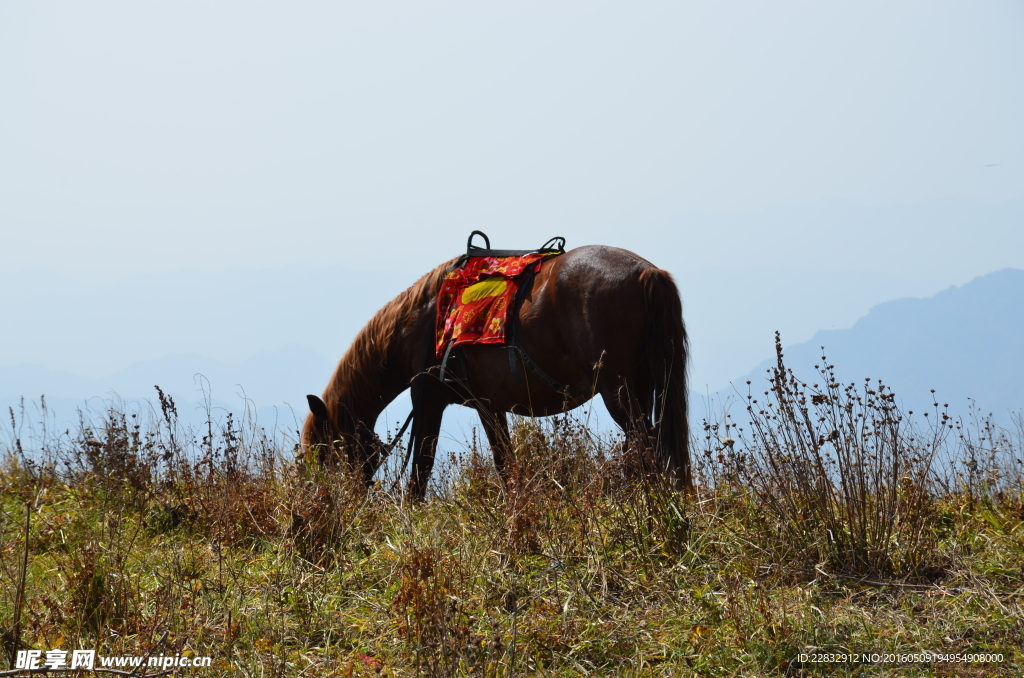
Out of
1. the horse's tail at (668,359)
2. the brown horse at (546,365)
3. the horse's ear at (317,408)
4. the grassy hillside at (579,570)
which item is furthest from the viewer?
the horse's ear at (317,408)

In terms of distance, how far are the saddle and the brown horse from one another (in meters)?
0.04

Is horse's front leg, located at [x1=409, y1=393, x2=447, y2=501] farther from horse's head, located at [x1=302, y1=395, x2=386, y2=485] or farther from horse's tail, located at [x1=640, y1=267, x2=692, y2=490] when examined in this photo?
horse's tail, located at [x1=640, y1=267, x2=692, y2=490]

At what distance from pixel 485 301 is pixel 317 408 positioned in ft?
5.33

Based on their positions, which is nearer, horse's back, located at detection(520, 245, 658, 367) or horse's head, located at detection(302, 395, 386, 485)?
horse's back, located at detection(520, 245, 658, 367)

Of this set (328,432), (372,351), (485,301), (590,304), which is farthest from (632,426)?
(328,432)

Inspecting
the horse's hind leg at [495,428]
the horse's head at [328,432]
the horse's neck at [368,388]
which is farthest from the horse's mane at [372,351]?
the horse's hind leg at [495,428]

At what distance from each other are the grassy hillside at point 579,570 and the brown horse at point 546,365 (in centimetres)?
41

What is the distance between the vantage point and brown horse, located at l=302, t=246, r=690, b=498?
4480mm

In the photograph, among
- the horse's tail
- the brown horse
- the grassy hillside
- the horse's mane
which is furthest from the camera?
the horse's mane

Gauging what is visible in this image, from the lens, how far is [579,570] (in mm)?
3182

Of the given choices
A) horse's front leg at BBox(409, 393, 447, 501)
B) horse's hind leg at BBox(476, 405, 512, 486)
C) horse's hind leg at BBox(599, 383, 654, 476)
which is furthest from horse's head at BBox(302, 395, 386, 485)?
horse's hind leg at BBox(599, 383, 654, 476)

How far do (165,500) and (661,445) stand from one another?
2.75 metres

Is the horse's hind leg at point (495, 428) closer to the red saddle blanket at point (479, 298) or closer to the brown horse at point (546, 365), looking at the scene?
the brown horse at point (546, 365)

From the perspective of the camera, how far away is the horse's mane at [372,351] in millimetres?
5719
